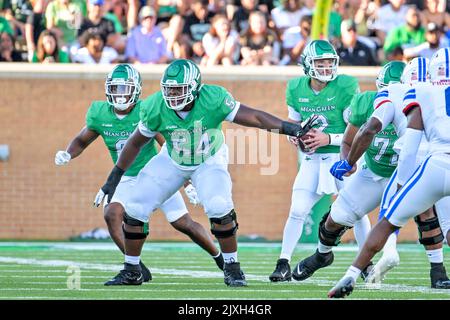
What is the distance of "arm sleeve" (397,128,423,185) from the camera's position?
24.6ft

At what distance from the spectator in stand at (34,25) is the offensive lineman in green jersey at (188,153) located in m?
7.33

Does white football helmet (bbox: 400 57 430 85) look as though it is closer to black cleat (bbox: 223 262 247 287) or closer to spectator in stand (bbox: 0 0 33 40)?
black cleat (bbox: 223 262 247 287)

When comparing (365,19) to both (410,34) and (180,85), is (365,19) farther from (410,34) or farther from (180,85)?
(180,85)

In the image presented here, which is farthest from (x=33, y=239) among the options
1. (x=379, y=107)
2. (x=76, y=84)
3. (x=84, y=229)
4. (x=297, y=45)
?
(x=379, y=107)

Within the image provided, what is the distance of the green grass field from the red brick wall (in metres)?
1.39

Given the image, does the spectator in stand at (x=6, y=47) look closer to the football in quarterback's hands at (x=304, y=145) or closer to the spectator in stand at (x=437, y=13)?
Answer: the spectator in stand at (x=437, y=13)

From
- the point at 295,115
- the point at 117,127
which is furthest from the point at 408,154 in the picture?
the point at 117,127

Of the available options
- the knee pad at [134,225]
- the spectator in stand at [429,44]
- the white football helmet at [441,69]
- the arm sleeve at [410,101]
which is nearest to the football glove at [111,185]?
the knee pad at [134,225]

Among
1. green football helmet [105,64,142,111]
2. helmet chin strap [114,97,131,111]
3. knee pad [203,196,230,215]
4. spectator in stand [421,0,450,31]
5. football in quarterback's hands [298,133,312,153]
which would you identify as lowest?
knee pad [203,196,230,215]

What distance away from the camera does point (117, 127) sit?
32.0 ft

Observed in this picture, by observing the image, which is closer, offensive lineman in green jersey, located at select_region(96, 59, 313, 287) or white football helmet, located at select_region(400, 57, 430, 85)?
offensive lineman in green jersey, located at select_region(96, 59, 313, 287)

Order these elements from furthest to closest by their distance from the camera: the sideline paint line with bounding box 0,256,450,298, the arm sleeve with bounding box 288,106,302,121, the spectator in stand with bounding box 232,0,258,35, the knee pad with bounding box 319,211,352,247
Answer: the spectator in stand with bounding box 232,0,258,35
the arm sleeve with bounding box 288,106,302,121
the knee pad with bounding box 319,211,352,247
the sideline paint line with bounding box 0,256,450,298

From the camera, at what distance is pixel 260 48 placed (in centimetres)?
1581

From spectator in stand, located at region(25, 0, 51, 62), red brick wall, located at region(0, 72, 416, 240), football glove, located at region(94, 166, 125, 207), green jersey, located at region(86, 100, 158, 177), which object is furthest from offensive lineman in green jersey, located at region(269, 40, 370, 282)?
spectator in stand, located at region(25, 0, 51, 62)
